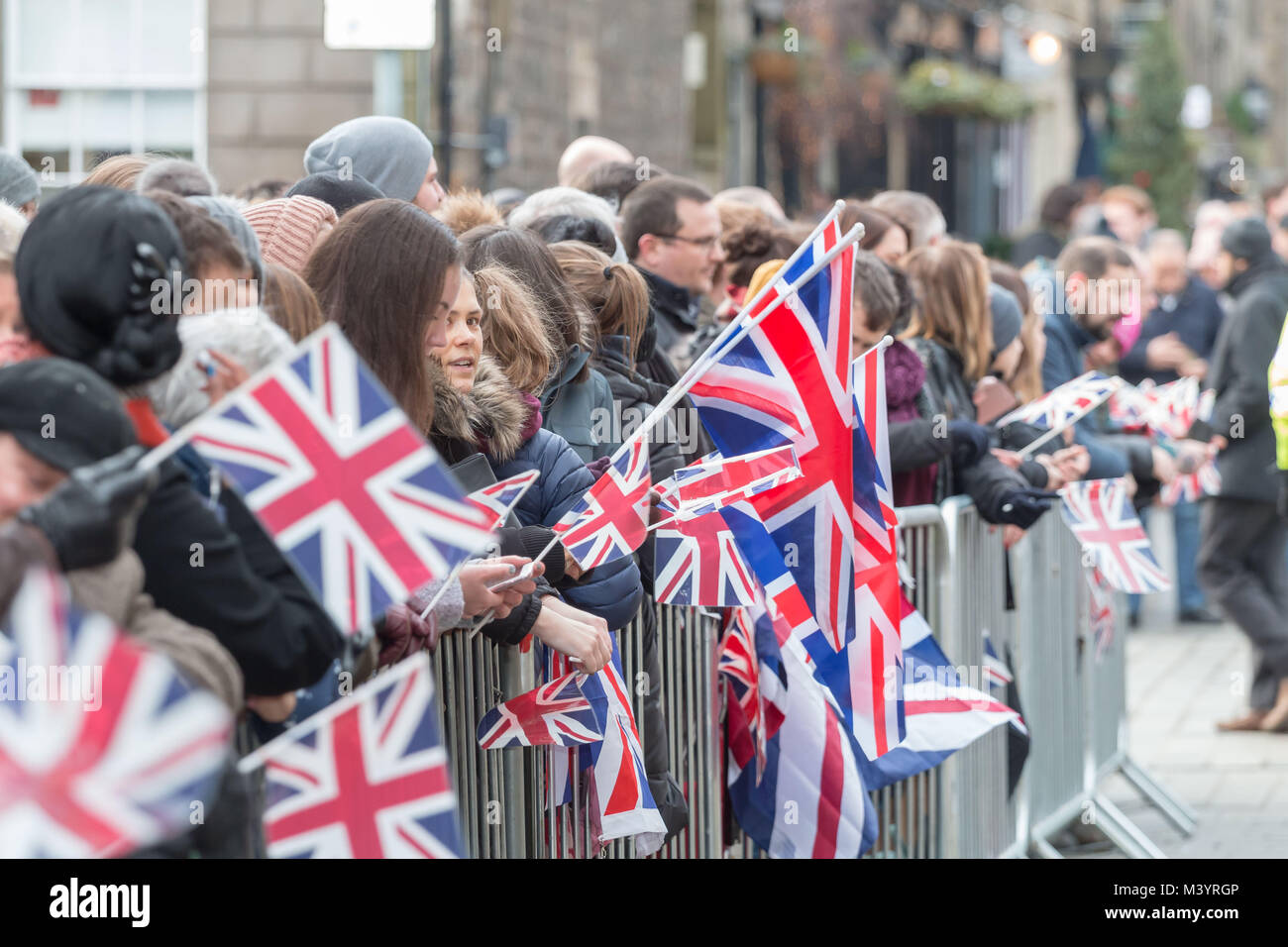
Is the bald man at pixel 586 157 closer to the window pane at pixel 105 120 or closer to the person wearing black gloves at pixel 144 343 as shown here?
the person wearing black gloves at pixel 144 343

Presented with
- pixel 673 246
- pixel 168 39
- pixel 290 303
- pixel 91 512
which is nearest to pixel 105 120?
pixel 168 39

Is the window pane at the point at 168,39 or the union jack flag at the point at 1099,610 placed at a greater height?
the window pane at the point at 168,39

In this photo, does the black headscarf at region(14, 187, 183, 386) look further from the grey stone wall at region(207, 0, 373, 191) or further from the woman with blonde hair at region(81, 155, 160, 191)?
the grey stone wall at region(207, 0, 373, 191)

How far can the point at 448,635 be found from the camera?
370cm

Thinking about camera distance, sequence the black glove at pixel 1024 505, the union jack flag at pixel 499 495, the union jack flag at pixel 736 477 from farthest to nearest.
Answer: the black glove at pixel 1024 505 < the union jack flag at pixel 736 477 < the union jack flag at pixel 499 495

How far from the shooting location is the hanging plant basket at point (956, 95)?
23.9 m

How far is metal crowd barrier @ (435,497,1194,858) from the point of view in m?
3.89

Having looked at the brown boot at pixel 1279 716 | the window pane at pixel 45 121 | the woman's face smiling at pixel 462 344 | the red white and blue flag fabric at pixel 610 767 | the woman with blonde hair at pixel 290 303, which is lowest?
the brown boot at pixel 1279 716

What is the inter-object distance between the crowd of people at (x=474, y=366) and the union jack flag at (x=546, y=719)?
0.13 meters

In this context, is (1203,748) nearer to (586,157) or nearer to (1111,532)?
(1111,532)

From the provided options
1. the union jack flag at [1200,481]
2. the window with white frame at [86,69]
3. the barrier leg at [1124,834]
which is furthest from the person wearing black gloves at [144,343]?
the window with white frame at [86,69]

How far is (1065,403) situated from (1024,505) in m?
0.64

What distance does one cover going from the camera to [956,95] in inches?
941
